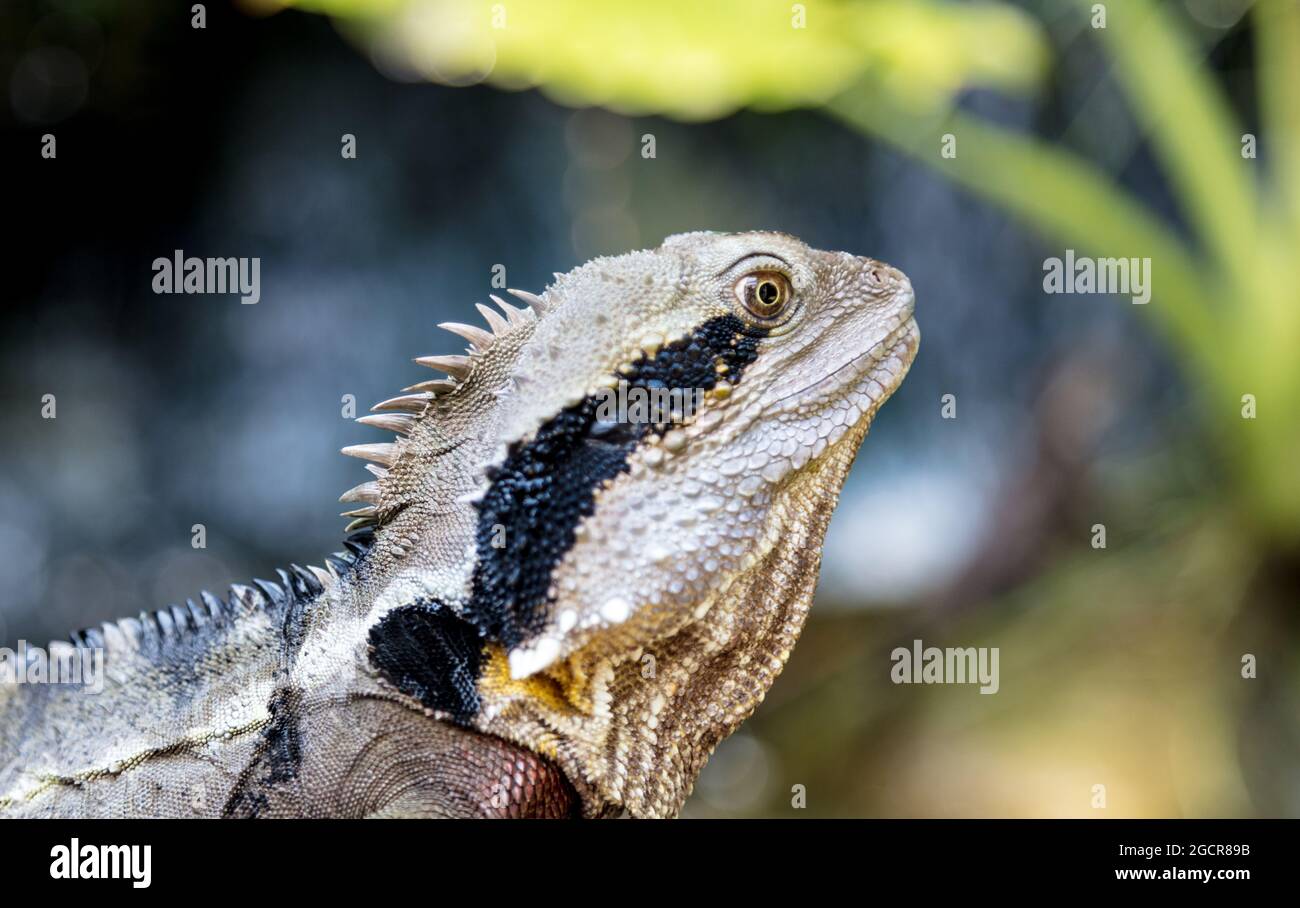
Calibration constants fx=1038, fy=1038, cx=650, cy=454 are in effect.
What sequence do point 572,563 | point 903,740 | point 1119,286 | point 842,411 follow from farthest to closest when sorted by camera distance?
1. point 1119,286
2. point 903,740
3. point 842,411
4. point 572,563

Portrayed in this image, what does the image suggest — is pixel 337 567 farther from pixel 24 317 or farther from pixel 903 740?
pixel 24 317

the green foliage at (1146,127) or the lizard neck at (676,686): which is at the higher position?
the green foliage at (1146,127)

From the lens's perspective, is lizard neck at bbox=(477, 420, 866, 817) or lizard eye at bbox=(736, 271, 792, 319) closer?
lizard neck at bbox=(477, 420, 866, 817)

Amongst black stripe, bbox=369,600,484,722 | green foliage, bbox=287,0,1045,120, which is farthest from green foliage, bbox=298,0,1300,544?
black stripe, bbox=369,600,484,722

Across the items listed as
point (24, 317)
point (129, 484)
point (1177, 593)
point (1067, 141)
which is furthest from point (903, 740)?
point (24, 317)

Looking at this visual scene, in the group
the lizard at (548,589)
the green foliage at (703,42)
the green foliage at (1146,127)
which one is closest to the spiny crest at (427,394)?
the lizard at (548,589)

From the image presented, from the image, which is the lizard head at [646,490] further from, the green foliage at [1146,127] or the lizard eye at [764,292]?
the green foliage at [1146,127]

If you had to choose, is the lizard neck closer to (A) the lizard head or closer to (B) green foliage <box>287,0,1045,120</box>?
(A) the lizard head
